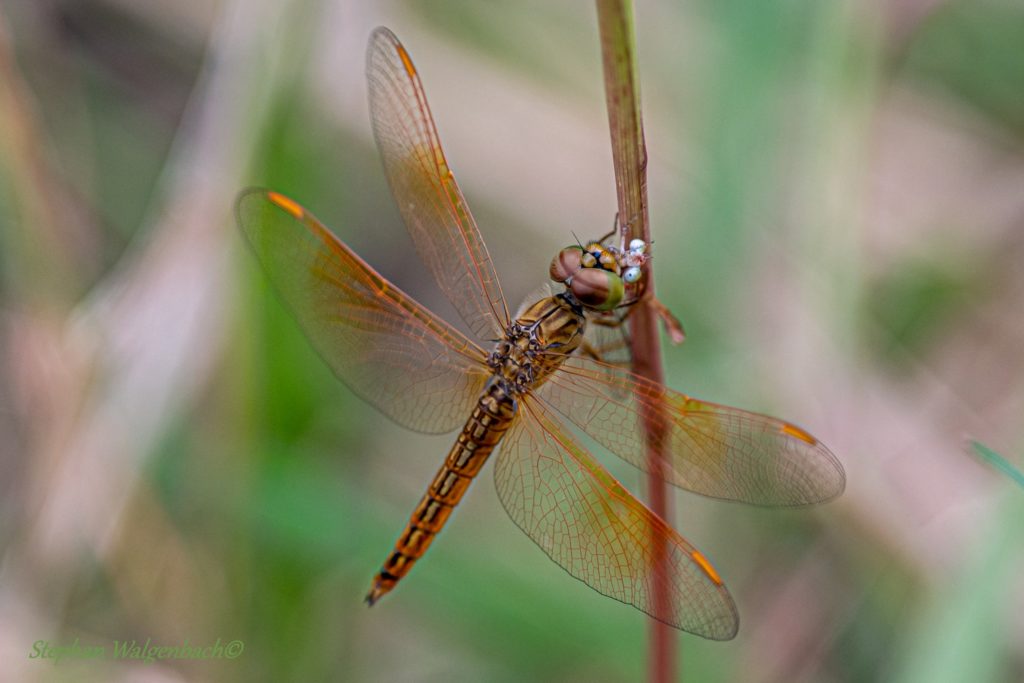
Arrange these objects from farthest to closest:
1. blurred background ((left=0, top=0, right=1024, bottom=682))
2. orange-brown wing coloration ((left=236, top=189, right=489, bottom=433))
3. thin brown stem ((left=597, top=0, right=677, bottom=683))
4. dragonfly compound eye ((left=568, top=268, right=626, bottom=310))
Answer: blurred background ((left=0, top=0, right=1024, bottom=682)) → orange-brown wing coloration ((left=236, top=189, right=489, bottom=433)) → dragonfly compound eye ((left=568, top=268, right=626, bottom=310)) → thin brown stem ((left=597, top=0, right=677, bottom=683))

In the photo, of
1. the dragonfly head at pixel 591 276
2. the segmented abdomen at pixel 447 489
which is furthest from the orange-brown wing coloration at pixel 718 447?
the segmented abdomen at pixel 447 489

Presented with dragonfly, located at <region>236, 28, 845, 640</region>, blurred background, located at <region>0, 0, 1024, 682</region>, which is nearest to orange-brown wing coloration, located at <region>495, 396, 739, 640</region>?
dragonfly, located at <region>236, 28, 845, 640</region>

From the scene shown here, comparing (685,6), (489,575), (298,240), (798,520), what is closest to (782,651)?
(798,520)

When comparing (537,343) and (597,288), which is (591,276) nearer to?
(597,288)

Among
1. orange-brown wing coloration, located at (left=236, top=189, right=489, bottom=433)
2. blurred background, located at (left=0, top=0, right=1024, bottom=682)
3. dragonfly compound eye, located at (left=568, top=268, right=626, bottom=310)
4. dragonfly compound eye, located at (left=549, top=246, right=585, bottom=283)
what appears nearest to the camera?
dragonfly compound eye, located at (left=568, top=268, right=626, bottom=310)

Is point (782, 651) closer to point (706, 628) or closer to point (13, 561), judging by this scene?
point (706, 628)

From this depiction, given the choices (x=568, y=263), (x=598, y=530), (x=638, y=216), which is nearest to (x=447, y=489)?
(x=598, y=530)

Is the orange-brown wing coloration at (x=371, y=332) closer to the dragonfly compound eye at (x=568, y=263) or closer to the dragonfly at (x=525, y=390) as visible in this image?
the dragonfly at (x=525, y=390)

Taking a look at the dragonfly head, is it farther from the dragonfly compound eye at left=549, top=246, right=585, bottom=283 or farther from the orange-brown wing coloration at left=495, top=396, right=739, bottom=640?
the orange-brown wing coloration at left=495, top=396, right=739, bottom=640
